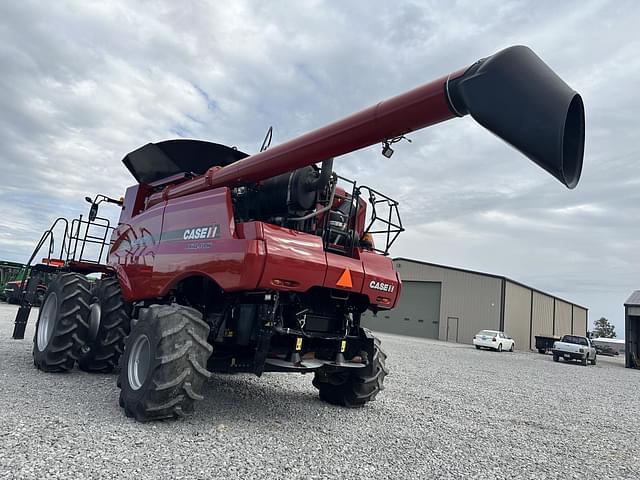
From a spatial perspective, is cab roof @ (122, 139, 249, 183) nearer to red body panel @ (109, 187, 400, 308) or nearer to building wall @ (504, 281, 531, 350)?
red body panel @ (109, 187, 400, 308)

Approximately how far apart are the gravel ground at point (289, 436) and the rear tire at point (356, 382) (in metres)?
0.20

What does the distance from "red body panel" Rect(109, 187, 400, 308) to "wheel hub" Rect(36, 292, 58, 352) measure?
1339 mm

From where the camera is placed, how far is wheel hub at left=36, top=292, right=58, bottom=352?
7255 millimetres

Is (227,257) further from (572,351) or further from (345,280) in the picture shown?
(572,351)

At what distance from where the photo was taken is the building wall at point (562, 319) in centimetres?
4826

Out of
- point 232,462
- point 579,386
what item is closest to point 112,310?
point 232,462

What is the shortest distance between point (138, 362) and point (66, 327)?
2.30m

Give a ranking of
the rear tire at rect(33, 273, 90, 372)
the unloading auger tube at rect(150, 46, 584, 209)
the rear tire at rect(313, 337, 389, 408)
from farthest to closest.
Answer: the rear tire at rect(33, 273, 90, 372)
the rear tire at rect(313, 337, 389, 408)
the unloading auger tube at rect(150, 46, 584, 209)

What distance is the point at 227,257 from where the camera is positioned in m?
4.93

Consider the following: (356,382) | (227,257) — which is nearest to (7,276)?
(356,382)

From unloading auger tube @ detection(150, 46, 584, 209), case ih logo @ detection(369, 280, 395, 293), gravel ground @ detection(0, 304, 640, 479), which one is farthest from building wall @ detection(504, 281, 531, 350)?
unloading auger tube @ detection(150, 46, 584, 209)

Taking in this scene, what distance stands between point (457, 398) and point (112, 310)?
19.4 ft

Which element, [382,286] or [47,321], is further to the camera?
[47,321]

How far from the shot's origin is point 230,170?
573 centimetres
